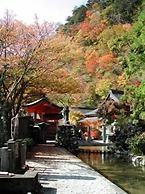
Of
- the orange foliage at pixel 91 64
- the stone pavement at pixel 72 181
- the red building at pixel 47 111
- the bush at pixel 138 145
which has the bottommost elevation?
the stone pavement at pixel 72 181

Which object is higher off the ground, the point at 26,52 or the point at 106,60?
the point at 106,60

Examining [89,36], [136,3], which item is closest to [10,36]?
[89,36]

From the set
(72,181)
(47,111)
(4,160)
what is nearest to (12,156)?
(4,160)

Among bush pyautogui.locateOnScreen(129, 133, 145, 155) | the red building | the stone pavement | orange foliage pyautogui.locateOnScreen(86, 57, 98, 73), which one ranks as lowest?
the stone pavement

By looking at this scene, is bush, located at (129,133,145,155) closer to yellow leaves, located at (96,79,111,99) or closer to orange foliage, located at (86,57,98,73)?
yellow leaves, located at (96,79,111,99)

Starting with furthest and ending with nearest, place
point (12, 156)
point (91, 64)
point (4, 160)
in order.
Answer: point (91, 64), point (12, 156), point (4, 160)

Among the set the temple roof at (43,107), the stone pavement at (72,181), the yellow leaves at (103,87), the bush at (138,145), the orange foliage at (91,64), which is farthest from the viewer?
the orange foliage at (91,64)

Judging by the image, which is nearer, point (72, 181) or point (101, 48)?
point (72, 181)

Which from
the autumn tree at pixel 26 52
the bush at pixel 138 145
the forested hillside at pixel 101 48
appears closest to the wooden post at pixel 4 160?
the autumn tree at pixel 26 52

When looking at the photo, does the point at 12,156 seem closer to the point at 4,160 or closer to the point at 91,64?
the point at 4,160

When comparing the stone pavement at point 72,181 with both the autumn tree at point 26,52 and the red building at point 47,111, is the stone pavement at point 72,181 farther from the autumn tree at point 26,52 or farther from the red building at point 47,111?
the red building at point 47,111

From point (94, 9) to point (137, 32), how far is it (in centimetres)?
5250

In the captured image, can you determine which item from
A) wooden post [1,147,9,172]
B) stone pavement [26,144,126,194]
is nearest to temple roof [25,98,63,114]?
stone pavement [26,144,126,194]

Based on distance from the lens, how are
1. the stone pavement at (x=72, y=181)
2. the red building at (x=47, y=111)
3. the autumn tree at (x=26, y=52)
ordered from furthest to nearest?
the red building at (x=47, y=111) < the autumn tree at (x=26, y=52) < the stone pavement at (x=72, y=181)
